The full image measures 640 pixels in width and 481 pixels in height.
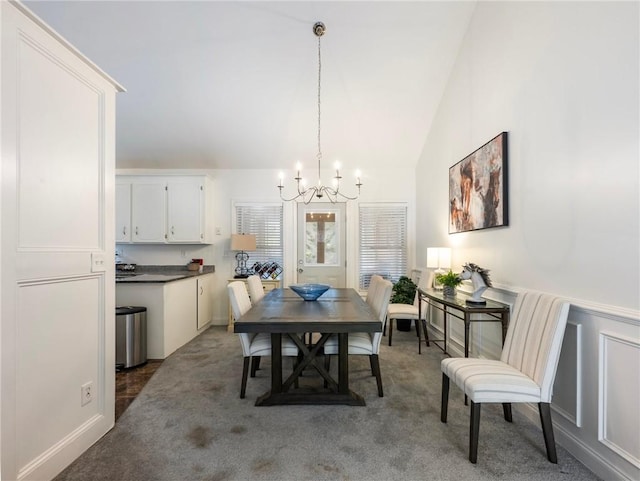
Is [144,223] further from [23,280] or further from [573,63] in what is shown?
[573,63]

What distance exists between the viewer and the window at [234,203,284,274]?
5.19 meters

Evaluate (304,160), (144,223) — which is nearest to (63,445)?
(144,223)

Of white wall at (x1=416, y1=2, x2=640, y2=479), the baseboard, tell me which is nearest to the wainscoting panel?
white wall at (x1=416, y1=2, x2=640, y2=479)

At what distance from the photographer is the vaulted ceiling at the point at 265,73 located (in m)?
3.17

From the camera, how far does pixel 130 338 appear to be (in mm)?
3268

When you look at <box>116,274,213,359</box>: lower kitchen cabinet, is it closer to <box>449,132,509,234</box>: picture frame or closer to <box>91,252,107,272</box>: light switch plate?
<box>91,252,107,272</box>: light switch plate

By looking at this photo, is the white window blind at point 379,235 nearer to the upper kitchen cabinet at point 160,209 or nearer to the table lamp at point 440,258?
the table lamp at point 440,258

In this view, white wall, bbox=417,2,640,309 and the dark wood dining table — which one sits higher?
white wall, bbox=417,2,640,309

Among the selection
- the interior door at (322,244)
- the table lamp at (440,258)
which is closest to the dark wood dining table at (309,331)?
the table lamp at (440,258)

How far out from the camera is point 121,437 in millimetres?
2025

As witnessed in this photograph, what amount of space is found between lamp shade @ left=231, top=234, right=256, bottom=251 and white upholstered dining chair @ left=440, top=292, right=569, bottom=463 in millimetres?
3472

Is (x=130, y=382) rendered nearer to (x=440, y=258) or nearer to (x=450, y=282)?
(x=450, y=282)

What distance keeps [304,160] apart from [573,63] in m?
3.61

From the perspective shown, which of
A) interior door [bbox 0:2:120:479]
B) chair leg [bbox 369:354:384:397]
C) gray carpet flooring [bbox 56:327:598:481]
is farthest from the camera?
chair leg [bbox 369:354:384:397]
